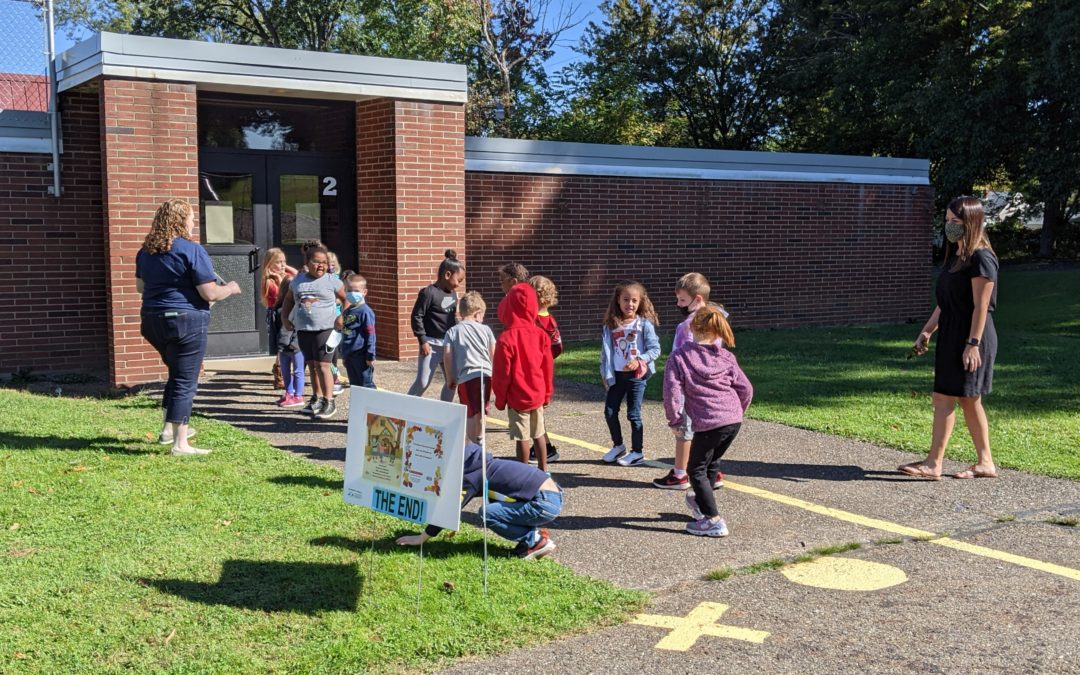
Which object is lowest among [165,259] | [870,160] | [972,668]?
[972,668]

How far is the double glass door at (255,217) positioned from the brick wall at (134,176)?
1.32m

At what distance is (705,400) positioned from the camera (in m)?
6.02

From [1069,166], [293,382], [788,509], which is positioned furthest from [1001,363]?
[1069,166]

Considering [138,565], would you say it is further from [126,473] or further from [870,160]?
[870,160]

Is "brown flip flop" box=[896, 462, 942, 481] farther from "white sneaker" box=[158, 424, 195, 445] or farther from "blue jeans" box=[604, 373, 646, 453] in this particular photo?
"white sneaker" box=[158, 424, 195, 445]

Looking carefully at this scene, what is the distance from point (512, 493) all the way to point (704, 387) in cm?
144

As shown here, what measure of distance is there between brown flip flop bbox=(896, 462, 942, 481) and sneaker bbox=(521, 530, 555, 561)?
322 centimetres

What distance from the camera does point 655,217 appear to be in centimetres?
1625

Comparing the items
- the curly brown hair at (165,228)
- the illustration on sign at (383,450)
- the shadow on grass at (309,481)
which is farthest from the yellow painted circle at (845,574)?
the curly brown hair at (165,228)

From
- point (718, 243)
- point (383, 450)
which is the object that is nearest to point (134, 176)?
point (383, 450)

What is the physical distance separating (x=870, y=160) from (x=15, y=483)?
50.5 feet

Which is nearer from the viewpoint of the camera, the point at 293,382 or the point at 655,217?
the point at 293,382

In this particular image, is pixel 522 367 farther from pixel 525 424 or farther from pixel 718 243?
pixel 718 243

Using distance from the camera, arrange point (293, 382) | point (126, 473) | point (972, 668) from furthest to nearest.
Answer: point (293, 382) → point (126, 473) → point (972, 668)
